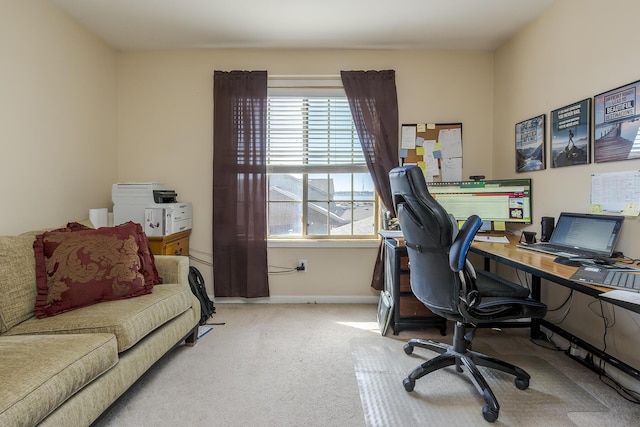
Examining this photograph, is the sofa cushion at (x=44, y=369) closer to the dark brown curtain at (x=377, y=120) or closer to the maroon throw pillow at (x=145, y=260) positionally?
the maroon throw pillow at (x=145, y=260)

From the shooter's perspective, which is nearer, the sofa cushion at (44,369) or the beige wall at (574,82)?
the sofa cushion at (44,369)

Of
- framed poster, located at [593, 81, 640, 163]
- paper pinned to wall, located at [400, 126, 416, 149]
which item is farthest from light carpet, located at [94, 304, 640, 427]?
paper pinned to wall, located at [400, 126, 416, 149]

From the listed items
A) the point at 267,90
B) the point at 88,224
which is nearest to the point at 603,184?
the point at 267,90

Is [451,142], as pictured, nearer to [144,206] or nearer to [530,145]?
[530,145]

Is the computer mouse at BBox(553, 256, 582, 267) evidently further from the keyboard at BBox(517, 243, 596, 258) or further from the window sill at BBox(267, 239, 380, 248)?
the window sill at BBox(267, 239, 380, 248)

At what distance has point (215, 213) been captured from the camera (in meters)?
3.12

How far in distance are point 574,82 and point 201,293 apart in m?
3.38

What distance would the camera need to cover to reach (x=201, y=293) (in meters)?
2.88

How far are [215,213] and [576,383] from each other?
303cm

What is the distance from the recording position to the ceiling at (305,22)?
2.40 m

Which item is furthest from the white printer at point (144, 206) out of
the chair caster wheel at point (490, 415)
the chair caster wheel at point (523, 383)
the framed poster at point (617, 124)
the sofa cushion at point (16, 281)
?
the framed poster at point (617, 124)

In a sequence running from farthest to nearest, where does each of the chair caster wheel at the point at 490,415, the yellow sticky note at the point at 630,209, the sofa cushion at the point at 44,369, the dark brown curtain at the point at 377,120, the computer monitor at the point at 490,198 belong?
the dark brown curtain at the point at 377,120 → the computer monitor at the point at 490,198 → the yellow sticky note at the point at 630,209 → the chair caster wheel at the point at 490,415 → the sofa cushion at the point at 44,369

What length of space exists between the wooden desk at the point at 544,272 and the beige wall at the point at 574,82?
0.26ft

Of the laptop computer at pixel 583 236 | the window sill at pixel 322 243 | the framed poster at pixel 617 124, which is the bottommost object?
the window sill at pixel 322 243
